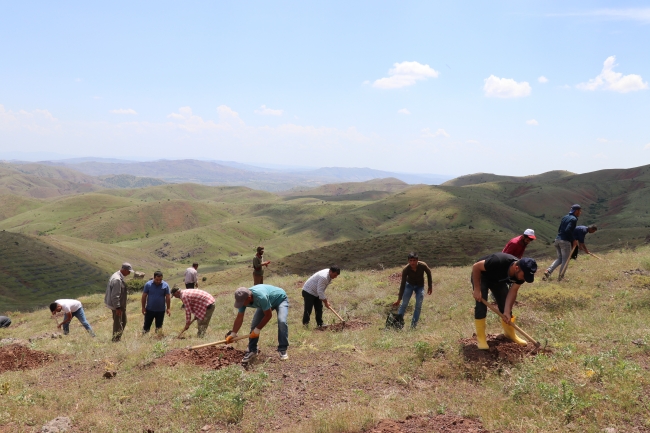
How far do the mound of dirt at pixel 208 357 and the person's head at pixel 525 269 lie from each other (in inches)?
218

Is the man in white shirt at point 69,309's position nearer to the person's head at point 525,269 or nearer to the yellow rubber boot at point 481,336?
the yellow rubber boot at point 481,336

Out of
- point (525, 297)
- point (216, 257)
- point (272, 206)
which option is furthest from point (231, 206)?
point (525, 297)

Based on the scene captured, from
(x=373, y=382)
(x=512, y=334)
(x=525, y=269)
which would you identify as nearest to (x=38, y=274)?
(x=373, y=382)

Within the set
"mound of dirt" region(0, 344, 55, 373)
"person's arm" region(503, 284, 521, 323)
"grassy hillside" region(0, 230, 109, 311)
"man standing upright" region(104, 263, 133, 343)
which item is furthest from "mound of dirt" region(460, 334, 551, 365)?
"grassy hillside" region(0, 230, 109, 311)

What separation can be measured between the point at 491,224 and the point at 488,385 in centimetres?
7229

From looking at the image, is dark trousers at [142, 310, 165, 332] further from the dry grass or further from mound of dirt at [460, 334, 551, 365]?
mound of dirt at [460, 334, 551, 365]

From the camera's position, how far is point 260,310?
26.3ft

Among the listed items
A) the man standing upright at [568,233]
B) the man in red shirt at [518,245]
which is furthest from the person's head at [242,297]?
the man standing upright at [568,233]

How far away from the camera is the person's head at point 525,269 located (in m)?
5.88

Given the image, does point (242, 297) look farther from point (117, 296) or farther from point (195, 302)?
point (117, 296)

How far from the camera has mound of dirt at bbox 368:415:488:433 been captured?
4773 mm

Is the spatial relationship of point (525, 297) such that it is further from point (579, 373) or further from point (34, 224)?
point (34, 224)

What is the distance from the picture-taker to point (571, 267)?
14.3m

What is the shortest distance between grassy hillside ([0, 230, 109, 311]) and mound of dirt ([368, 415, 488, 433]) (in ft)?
136
